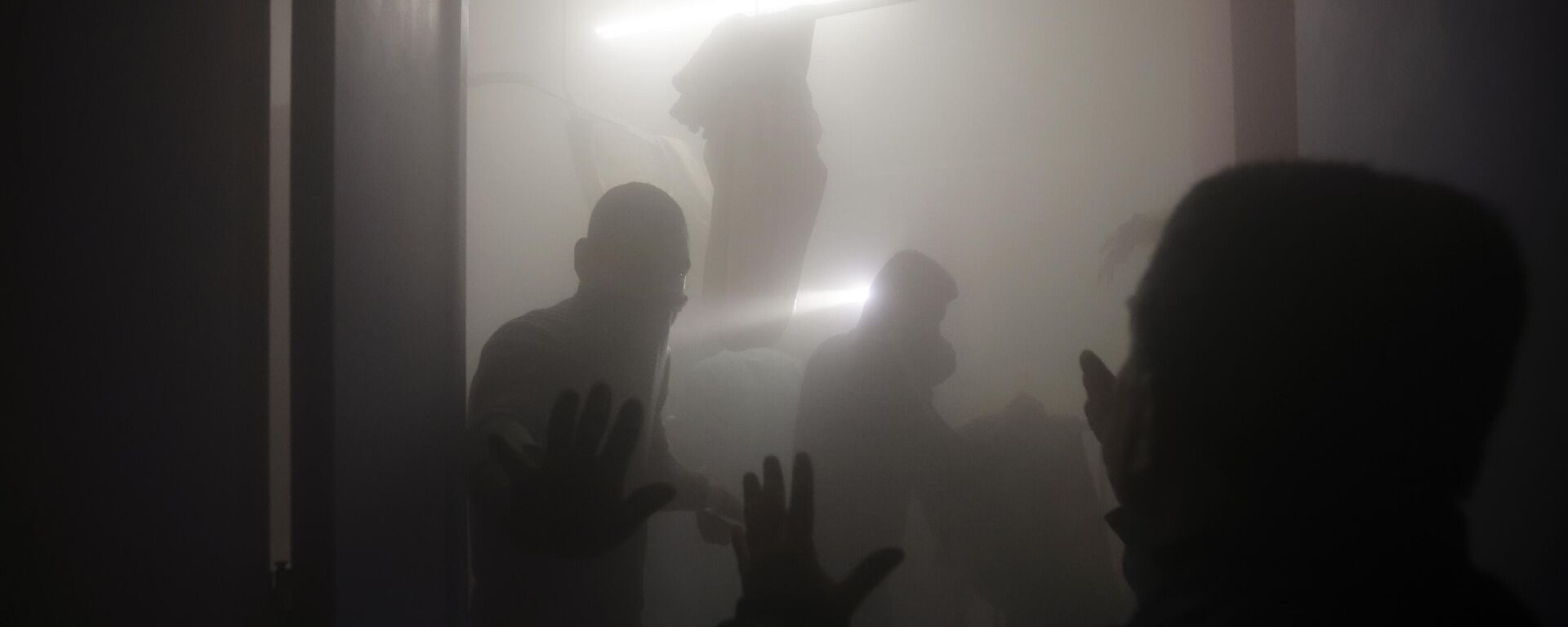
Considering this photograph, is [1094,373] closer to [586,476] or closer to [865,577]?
[865,577]

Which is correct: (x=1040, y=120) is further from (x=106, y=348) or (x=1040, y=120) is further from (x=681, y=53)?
(x=106, y=348)

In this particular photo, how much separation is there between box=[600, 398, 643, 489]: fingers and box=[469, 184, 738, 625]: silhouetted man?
0.08m

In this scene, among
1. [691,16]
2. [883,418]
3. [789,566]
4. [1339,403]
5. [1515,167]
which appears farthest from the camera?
[691,16]

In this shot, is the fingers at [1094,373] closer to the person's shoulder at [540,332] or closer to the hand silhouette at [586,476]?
the hand silhouette at [586,476]

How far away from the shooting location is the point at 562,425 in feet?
2.63

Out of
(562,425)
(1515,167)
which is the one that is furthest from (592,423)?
(1515,167)

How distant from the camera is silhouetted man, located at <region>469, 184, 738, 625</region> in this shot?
2.92ft

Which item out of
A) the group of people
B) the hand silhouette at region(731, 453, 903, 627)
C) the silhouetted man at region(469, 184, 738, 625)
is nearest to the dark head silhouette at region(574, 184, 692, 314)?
the silhouetted man at region(469, 184, 738, 625)

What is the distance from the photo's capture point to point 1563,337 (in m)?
0.62

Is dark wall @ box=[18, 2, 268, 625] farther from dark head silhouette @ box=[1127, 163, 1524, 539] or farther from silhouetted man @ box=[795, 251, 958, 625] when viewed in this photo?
dark head silhouette @ box=[1127, 163, 1524, 539]

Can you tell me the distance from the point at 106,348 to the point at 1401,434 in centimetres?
99

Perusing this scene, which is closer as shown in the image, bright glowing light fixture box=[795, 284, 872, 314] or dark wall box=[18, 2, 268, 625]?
dark wall box=[18, 2, 268, 625]

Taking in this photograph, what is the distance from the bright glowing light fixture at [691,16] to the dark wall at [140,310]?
36 cm

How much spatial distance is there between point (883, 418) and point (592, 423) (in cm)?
29
